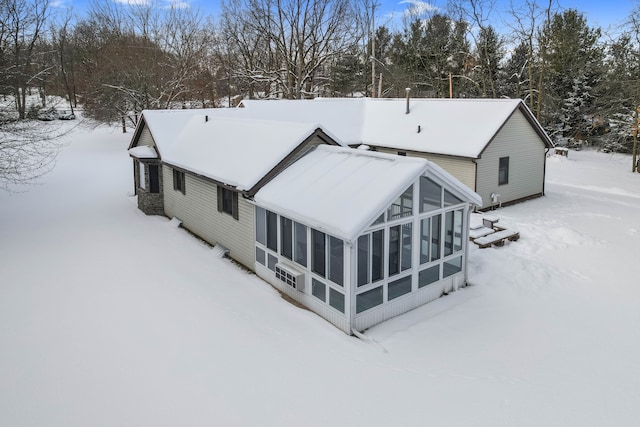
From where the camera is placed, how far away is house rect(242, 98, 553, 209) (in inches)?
681

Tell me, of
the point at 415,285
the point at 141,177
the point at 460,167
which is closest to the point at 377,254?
the point at 415,285

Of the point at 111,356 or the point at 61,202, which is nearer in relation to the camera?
the point at 111,356

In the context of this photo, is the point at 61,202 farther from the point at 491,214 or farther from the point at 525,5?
the point at 525,5

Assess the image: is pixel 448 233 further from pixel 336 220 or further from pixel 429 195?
pixel 336 220

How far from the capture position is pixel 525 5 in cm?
2806

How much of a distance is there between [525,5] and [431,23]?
12.2m

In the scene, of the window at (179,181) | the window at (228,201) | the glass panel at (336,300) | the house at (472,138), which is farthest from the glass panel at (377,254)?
the house at (472,138)

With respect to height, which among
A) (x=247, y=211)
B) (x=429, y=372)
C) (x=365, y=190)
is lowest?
(x=429, y=372)

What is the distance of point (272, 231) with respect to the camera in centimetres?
1105

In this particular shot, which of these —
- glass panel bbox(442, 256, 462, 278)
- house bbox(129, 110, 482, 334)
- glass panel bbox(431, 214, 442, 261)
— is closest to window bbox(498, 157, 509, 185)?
house bbox(129, 110, 482, 334)

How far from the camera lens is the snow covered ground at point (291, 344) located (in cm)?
668

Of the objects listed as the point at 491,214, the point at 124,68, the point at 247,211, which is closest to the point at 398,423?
the point at 247,211

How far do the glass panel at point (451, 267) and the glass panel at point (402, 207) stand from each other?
5.97ft

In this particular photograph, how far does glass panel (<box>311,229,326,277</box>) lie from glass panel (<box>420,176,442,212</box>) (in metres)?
2.12
